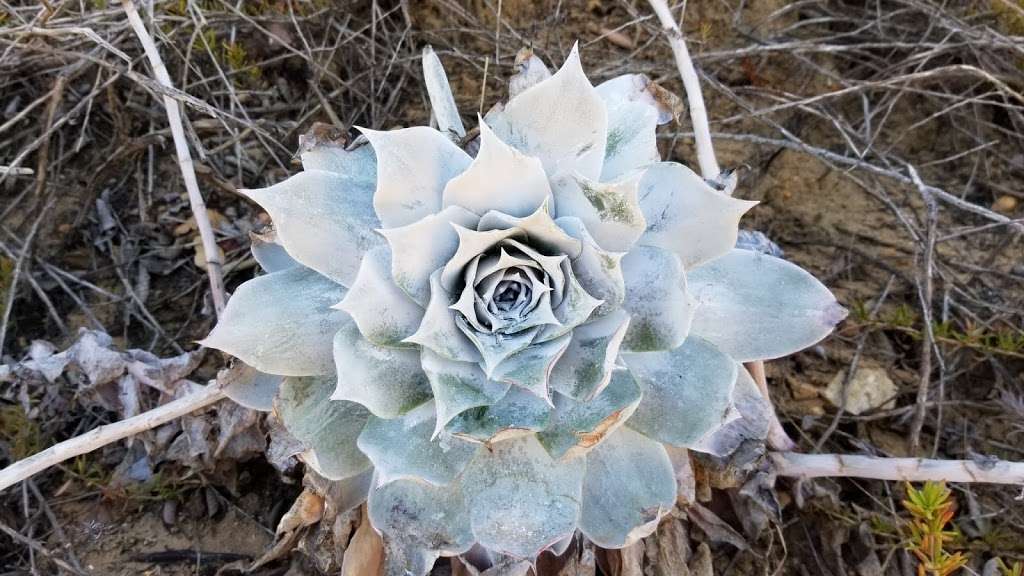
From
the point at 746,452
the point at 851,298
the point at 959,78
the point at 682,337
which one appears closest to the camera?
the point at 682,337

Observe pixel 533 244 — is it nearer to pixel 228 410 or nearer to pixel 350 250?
pixel 350 250

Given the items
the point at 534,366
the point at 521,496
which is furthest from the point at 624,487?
the point at 534,366

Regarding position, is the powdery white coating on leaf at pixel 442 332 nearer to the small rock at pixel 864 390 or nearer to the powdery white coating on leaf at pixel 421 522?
the powdery white coating on leaf at pixel 421 522

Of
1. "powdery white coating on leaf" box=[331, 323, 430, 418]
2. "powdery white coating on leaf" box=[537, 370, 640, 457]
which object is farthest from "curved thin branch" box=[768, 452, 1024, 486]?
"powdery white coating on leaf" box=[331, 323, 430, 418]

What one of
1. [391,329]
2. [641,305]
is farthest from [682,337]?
[391,329]

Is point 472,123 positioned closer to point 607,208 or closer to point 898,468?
point 607,208

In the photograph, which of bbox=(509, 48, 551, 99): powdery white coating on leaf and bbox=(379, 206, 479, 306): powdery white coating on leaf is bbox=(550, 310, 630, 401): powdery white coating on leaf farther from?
bbox=(509, 48, 551, 99): powdery white coating on leaf
